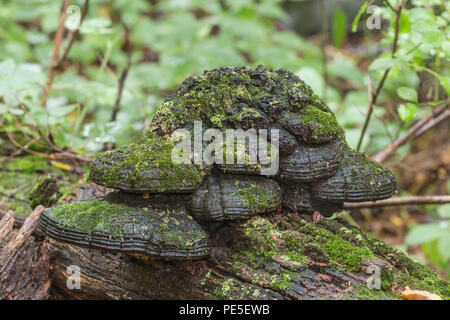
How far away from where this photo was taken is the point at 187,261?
89.0 inches

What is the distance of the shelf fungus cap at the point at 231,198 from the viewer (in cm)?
216

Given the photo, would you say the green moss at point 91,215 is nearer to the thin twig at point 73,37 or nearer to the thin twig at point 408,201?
the thin twig at point 408,201

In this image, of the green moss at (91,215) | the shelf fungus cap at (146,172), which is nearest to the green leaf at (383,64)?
the shelf fungus cap at (146,172)

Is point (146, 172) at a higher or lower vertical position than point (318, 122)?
lower

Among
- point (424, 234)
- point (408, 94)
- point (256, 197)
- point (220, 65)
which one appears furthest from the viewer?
point (220, 65)

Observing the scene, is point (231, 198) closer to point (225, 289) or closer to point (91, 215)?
point (225, 289)

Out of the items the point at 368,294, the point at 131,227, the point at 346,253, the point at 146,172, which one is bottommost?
the point at 368,294

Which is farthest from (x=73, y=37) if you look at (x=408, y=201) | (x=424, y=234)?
(x=424, y=234)

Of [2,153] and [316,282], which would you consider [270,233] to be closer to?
[316,282]

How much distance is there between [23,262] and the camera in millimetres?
2561

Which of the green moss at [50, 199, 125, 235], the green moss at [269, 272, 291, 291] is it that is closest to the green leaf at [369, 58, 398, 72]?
the green moss at [269, 272, 291, 291]

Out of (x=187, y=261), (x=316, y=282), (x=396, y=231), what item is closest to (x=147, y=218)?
(x=187, y=261)

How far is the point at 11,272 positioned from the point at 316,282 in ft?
5.88

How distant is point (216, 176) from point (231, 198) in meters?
0.19
